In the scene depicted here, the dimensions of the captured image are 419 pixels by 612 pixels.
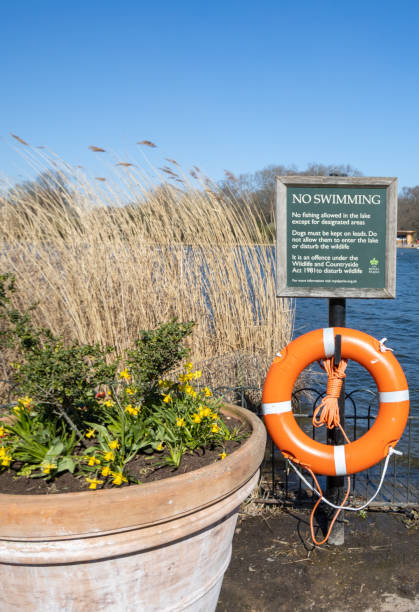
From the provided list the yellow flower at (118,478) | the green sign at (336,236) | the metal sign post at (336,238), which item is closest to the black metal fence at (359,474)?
the metal sign post at (336,238)

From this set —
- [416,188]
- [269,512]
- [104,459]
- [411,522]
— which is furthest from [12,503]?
[416,188]

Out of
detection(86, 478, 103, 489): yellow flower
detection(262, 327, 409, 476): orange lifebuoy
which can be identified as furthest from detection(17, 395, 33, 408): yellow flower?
detection(262, 327, 409, 476): orange lifebuoy

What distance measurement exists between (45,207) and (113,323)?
138 cm

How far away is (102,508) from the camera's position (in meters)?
1.60

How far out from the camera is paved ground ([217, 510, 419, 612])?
2.37 metres

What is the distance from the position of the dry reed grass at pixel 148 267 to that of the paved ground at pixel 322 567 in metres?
2.08

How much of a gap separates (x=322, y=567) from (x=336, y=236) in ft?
5.96

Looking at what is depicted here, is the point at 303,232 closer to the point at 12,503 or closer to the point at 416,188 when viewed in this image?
the point at 12,503

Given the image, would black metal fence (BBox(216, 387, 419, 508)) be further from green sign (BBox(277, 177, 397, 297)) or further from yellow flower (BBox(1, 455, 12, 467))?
yellow flower (BBox(1, 455, 12, 467))

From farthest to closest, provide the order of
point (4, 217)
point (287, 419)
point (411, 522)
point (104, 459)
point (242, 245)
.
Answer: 1. point (242, 245)
2. point (4, 217)
3. point (411, 522)
4. point (287, 419)
5. point (104, 459)

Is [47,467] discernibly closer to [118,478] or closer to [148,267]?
[118,478]

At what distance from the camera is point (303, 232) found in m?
2.84

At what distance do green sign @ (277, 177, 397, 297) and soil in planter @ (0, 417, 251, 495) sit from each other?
1153 mm

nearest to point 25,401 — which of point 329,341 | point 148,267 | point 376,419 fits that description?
point 329,341
